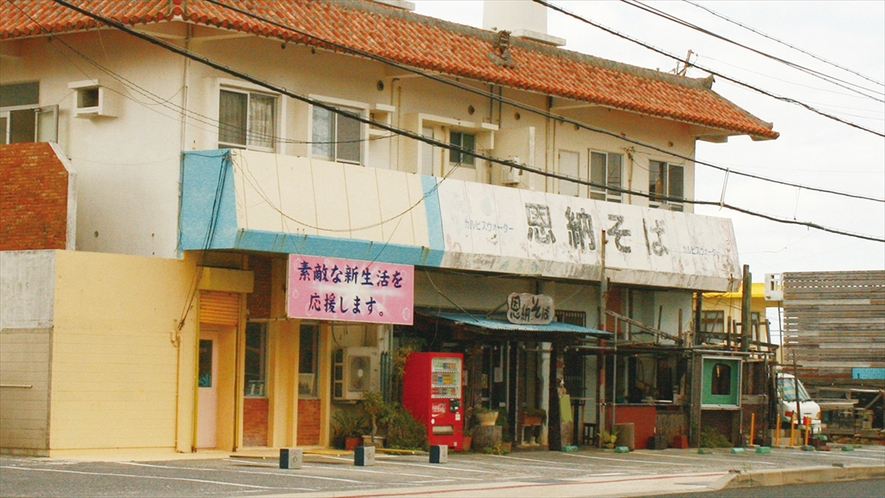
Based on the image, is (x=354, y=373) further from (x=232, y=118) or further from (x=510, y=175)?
(x=510, y=175)

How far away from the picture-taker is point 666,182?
3506cm

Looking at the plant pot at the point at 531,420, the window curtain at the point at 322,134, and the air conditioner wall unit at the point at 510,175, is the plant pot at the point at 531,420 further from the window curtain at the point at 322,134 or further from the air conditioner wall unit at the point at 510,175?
the window curtain at the point at 322,134

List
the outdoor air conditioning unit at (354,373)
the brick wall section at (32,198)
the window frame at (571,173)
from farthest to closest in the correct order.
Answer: the window frame at (571,173) → the outdoor air conditioning unit at (354,373) → the brick wall section at (32,198)

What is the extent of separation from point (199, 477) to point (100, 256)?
5.50 metres

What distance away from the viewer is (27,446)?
2244 centimetres

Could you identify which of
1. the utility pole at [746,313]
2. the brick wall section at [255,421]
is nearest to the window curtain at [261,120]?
the brick wall section at [255,421]

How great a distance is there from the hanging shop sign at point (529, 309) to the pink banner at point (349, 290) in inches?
96.1

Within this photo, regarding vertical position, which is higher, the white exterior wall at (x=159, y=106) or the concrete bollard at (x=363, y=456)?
the white exterior wall at (x=159, y=106)

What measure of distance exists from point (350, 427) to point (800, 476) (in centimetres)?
855

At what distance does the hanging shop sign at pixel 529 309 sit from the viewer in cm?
2830

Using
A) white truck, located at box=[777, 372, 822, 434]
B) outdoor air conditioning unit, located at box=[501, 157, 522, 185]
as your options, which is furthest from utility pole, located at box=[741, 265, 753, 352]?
outdoor air conditioning unit, located at box=[501, 157, 522, 185]

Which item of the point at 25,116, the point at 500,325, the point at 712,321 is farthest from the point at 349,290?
the point at 712,321

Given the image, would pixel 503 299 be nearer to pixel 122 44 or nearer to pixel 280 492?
pixel 122 44

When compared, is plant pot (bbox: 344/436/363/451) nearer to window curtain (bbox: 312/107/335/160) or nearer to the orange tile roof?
window curtain (bbox: 312/107/335/160)
